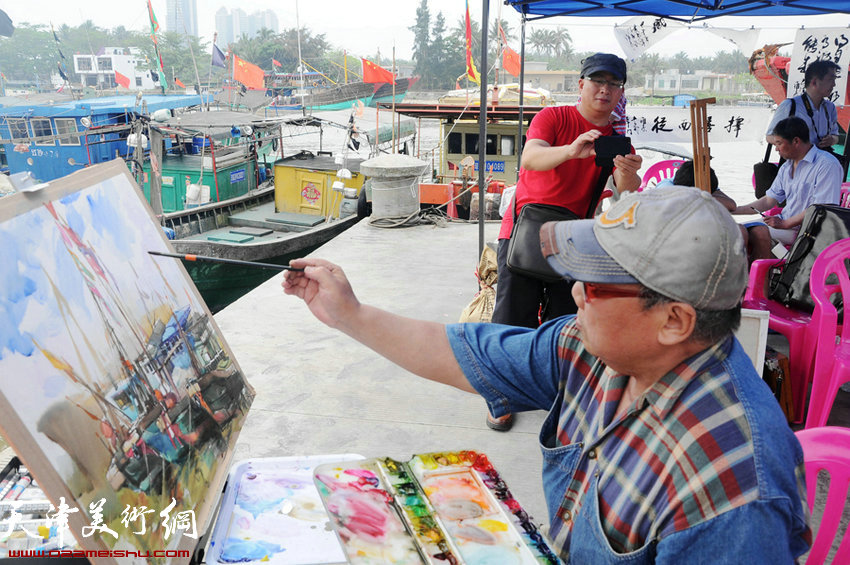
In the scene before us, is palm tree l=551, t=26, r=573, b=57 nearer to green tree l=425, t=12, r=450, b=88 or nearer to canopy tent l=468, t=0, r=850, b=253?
green tree l=425, t=12, r=450, b=88

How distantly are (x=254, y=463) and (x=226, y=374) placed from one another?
0.88 feet

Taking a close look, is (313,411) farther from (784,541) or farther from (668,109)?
(668,109)

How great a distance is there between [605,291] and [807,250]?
263 centimetres

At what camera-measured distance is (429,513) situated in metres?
1.37

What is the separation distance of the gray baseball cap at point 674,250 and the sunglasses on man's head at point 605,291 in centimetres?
2

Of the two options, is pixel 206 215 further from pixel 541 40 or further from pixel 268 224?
pixel 541 40

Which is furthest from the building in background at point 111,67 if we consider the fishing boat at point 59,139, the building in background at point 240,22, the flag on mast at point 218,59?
the building in background at point 240,22

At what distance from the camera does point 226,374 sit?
70.6 inches

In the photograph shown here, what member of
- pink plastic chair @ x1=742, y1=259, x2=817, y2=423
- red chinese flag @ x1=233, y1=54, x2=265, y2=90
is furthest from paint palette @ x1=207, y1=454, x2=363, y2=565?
red chinese flag @ x1=233, y1=54, x2=265, y2=90

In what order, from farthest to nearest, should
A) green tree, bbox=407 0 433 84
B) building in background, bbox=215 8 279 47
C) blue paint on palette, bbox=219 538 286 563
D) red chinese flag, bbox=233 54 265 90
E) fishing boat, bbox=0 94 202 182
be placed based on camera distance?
building in background, bbox=215 8 279 47, green tree, bbox=407 0 433 84, fishing boat, bbox=0 94 202 182, red chinese flag, bbox=233 54 265 90, blue paint on palette, bbox=219 538 286 563

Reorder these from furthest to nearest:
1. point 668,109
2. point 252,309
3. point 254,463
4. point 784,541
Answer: point 668,109 → point 252,309 → point 254,463 → point 784,541

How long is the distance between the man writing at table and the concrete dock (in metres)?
1.50

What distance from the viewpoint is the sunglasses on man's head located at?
1046 mm

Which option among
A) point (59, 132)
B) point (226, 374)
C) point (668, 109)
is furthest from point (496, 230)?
point (59, 132)
